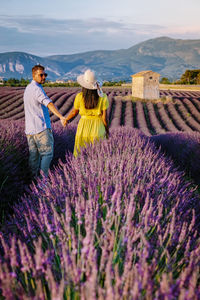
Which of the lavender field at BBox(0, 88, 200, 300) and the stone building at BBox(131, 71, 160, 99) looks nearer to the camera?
the lavender field at BBox(0, 88, 200, 300)

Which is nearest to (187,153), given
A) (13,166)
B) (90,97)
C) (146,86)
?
(90,97)

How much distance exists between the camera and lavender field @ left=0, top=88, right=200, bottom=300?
1078 mm

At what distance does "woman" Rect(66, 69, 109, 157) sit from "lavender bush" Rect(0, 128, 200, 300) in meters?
1.46

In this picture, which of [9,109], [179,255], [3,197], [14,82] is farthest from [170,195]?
[14,82]

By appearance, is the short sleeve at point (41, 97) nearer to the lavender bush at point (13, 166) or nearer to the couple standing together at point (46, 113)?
the couple standing together at point (46, 113)

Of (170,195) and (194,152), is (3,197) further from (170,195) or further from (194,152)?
(194,152)

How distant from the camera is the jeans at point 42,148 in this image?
4047 millimetres

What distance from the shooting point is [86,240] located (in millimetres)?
1102

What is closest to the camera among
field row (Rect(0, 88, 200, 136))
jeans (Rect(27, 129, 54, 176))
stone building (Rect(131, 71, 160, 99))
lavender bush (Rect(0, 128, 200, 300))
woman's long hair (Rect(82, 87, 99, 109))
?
lavender bush (Rect(0, 128, 200, 300))

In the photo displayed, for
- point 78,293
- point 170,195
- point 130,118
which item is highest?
point 78,293

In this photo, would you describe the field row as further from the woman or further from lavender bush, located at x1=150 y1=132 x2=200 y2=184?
the woman

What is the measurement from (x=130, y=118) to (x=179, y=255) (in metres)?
20.9

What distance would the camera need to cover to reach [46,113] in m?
4.09

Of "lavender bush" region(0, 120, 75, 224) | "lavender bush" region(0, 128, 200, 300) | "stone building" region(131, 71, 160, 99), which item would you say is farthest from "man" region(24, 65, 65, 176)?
"stone building" region(131, 71, 160, 99)
